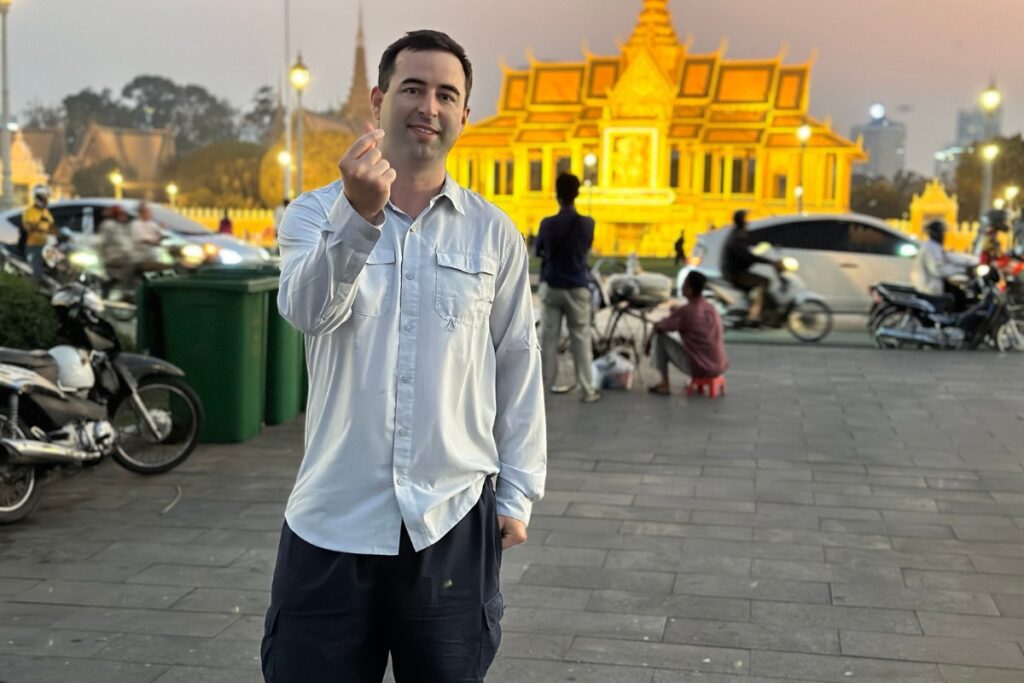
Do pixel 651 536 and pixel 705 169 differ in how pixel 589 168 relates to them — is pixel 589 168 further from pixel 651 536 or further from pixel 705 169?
pixel 651 536

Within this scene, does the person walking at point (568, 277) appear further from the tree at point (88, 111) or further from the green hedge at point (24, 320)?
the tree at point (88, 111)

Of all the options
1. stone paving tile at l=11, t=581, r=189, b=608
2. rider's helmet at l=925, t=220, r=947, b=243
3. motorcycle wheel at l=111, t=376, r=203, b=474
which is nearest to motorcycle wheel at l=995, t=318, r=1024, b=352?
rider's helmet at l=925, t=220, r=947, b=243

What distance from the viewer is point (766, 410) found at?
9.85 meters

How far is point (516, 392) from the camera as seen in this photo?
2.55 m

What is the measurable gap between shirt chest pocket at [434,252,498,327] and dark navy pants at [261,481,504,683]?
0.40 metres

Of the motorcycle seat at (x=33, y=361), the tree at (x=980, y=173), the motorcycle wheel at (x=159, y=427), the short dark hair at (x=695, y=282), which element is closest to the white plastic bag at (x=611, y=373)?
the short dark hair at (x=695, y=282)

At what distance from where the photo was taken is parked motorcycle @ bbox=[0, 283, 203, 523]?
5730 millimetres

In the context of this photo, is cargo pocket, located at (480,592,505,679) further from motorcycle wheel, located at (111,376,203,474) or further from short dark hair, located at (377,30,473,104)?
motorcycle wheel, located at (111,376,203,474)

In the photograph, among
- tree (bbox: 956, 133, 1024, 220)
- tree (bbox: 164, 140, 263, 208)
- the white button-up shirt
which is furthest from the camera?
tree (bbox: 164, 140, 263, 208)

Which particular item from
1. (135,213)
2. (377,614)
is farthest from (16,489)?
(135,213)

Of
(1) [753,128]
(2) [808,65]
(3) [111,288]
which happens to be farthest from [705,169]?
(3) [111,288]

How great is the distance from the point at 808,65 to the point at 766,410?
50815 millimetres

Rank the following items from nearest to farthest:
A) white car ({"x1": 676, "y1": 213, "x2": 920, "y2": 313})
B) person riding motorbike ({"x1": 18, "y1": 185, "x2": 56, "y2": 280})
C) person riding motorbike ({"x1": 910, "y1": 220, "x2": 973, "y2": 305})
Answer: person riding motorbike ({"x1": 910, "y1": 220, "x2": 973, "y2": 305}) → person riding motorbike ({"x1": 18, "y1": 185, "x2": 56, "y2": 280}) → white car ({"x1": 676, "y1": 213, "x2": 920, "y2": 313})

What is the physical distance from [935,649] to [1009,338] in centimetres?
1155
